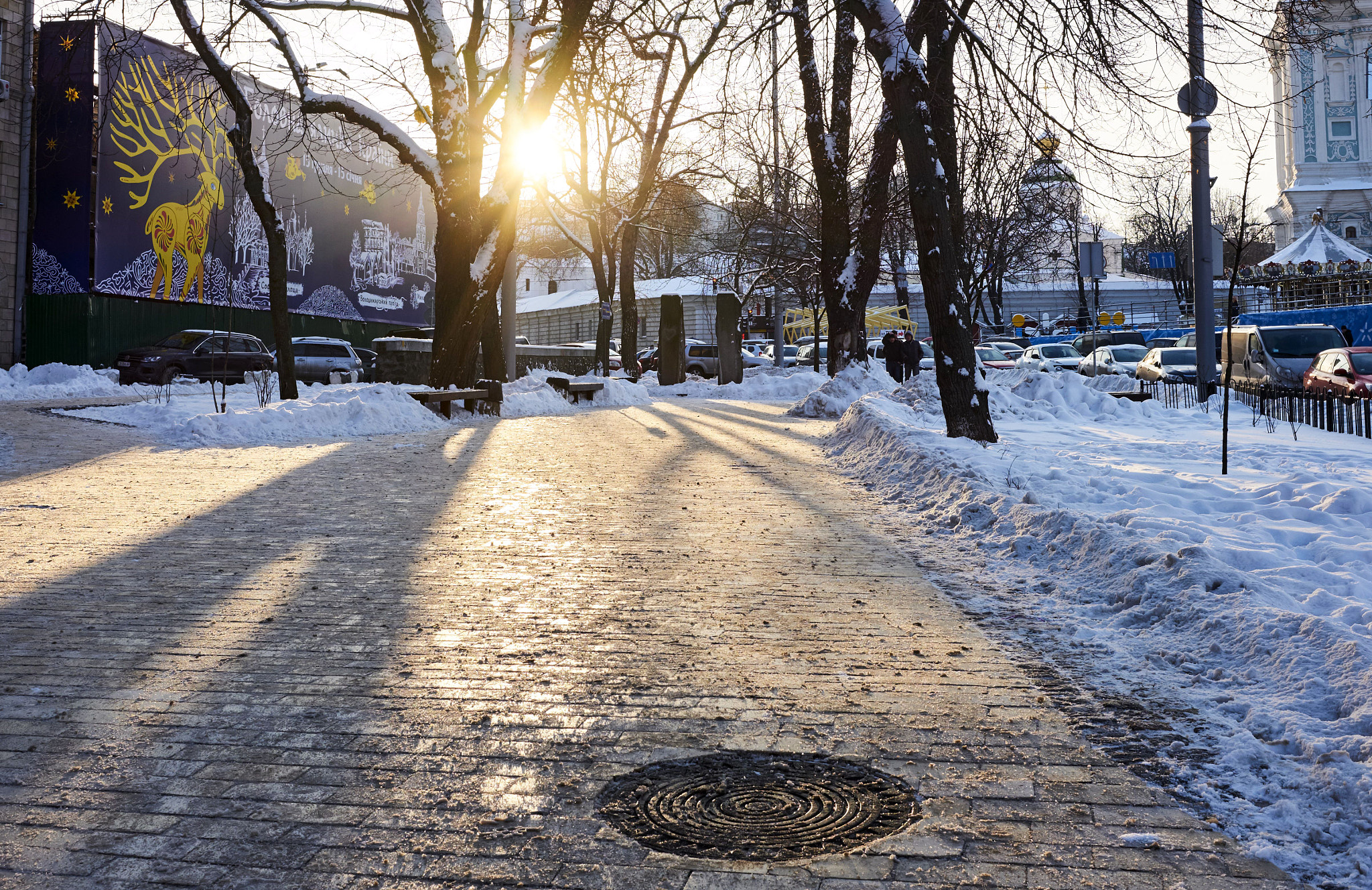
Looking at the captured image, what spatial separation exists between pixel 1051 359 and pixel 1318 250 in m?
24.5

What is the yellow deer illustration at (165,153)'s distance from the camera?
31.7 m

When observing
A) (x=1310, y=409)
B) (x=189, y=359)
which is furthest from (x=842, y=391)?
(x=189, y=359)

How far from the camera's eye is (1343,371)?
20.6 meters

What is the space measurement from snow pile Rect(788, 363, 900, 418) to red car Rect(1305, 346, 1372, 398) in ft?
24.9


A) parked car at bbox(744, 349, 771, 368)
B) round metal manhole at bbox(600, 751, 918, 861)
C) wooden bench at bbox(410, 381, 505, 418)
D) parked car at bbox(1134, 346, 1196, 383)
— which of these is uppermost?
parked car at bbox(744, 349, 771, 368)

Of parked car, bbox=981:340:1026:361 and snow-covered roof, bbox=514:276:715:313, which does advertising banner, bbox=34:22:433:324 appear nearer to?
snow-covered roof, bbox=514:276:715:313

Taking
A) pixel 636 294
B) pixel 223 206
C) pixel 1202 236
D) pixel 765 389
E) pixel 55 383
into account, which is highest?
pixel 636 294

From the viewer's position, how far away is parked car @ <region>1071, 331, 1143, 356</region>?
41875mm

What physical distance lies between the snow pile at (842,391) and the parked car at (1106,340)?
21681 mm

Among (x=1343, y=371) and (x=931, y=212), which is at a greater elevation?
(x=931, y=212)

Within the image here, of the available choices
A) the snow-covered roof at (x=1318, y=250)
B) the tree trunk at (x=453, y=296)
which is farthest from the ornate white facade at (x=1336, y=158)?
the tree trunk at (x=453, y=296)

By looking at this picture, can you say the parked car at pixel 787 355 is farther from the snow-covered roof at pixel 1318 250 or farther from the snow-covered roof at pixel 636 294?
the snow-covered roof at pixel 1318 250

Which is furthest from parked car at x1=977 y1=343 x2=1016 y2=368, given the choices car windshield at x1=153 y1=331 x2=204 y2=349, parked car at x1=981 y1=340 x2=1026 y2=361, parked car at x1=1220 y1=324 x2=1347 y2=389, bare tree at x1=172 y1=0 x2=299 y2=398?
bare tree at x1=172 y1=0 x2=299 y2=398

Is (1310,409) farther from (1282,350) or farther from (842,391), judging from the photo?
(1282,350)
